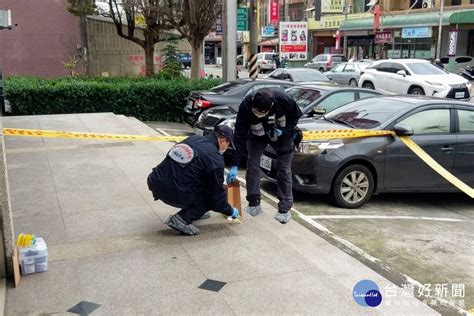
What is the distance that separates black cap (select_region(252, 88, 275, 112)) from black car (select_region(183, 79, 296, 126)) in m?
5.46

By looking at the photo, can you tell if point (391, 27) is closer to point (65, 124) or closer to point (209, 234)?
point (65, 124)

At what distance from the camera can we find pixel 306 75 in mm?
16953

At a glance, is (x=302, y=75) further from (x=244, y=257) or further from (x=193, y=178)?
(x=244, y=257)

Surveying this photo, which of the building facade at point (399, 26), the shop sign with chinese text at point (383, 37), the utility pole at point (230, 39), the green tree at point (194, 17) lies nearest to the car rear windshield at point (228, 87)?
the utility pole at point (230, 39)

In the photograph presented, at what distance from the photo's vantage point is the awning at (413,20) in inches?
1336

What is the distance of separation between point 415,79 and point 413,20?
69.5ft

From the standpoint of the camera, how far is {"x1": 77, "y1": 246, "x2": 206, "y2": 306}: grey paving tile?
154 inches

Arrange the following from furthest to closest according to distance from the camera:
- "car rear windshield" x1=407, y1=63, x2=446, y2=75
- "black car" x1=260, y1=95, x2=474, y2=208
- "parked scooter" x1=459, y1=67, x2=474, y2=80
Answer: "parked scooter" x1=459, y1=67, x2=474, y2=80
"car rear windshield" x1=407, y1=63, x2=446, y2=75
"black car" x1=260, y1=95, x2=474, y2=208

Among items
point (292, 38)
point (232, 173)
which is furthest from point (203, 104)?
point (292, 38)

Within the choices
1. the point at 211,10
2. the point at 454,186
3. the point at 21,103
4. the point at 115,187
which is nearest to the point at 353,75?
the point at 211,10

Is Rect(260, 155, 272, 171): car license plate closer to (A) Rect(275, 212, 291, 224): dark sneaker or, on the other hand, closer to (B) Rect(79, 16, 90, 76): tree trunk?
(A) Rect(275, 212, 291, 224): dark sneaker

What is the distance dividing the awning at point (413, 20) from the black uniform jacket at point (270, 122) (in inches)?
1274

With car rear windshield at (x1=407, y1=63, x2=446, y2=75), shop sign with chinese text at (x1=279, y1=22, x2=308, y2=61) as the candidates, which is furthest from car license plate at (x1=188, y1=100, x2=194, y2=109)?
car rear windshield at (x1=407, y1=63, x2=446, y2=75)

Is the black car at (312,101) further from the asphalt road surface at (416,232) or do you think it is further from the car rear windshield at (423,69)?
the car rear windshield at (423,69)
